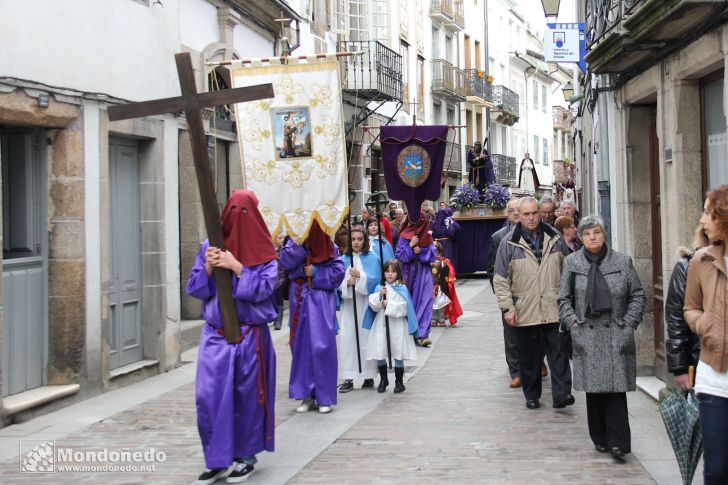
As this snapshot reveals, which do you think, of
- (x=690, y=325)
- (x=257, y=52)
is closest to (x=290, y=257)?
(x=690, y=325)

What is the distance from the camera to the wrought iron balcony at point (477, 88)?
134 ft

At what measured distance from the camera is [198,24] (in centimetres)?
1391

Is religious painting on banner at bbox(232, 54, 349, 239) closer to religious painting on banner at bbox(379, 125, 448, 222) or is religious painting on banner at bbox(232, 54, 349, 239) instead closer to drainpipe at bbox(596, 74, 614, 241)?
religious painting on banner at bbox(379, 125, 448, 222)

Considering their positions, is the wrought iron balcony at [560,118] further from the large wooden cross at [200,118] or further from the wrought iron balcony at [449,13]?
the large wooden cross at [200,118]

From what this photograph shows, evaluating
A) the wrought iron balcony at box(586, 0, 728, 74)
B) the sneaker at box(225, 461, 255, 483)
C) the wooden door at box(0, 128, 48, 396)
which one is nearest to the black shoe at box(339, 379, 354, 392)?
the wooden door at box(0, 128, 48, 396)

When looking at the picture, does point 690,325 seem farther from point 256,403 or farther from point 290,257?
point 290,257

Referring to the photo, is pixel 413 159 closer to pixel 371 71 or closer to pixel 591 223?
pixel 591 223

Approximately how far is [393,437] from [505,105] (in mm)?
40178

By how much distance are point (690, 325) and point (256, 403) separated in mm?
2811

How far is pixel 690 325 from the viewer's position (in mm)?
4934

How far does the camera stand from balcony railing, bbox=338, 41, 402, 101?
24422 mm

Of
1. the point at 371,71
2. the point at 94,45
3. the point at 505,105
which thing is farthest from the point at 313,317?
the point at 505,105

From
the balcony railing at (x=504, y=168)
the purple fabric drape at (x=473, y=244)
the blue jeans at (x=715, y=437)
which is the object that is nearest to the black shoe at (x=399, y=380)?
the blue jeans at (x=715, y=437)

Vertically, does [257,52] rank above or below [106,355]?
above
